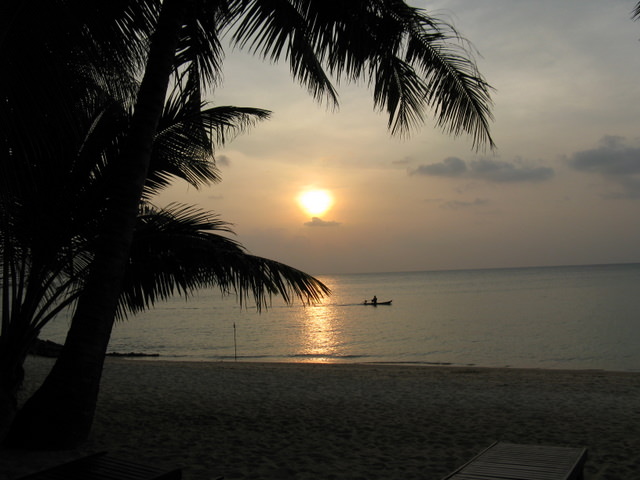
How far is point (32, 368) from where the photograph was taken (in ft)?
45.4

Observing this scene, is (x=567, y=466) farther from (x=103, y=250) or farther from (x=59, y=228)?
(x=59, y=228)

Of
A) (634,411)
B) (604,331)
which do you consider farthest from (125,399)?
(604,331)

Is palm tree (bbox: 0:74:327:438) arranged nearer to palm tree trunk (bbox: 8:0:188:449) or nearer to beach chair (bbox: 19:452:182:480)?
palm tree trunk (bbox: 8:0:188:449)

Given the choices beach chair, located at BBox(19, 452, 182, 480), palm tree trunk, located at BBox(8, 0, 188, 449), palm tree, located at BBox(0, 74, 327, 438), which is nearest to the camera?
beach chair, located at BBox(19, 452, 182, 480)

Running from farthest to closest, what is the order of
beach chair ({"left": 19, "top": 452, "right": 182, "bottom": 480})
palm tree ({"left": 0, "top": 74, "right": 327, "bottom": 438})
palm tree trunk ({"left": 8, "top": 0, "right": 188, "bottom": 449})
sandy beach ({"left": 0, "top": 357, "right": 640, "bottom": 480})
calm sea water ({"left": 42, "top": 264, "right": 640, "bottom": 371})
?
calm sea water ({"left": 42, "top": 264, "right": 640, "bottom": 371}) < palm tree ({"left": 0, "top": 74, "right": 327, "bottom": 438}) < sandy beach ({"left": 0, "top": 357, "right": 640, "bottom": 480}) < palm tree trunk ({"left": 8, "top": 0, "right": 188, "bottom": 449}) < beach chair ({"left": 19, "top": 452, "right": 182, "bottom": 480})

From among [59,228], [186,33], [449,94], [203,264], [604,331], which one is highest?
[186,33]

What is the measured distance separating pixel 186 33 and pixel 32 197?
273 cm

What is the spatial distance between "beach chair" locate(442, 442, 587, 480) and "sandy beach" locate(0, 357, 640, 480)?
37.8 inches

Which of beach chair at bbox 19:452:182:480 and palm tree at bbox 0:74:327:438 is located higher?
palm tree at bbox 0:74:327:438

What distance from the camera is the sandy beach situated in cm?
513

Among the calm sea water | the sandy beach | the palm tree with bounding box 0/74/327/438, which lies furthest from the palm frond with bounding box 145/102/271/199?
the calm sea water

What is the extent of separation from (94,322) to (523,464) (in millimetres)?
3720

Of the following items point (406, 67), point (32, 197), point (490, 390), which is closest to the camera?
point (32, 197)

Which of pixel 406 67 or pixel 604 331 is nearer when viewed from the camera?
pixel 406 67
